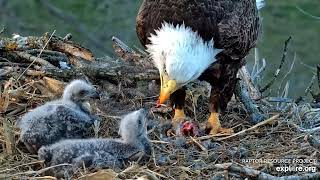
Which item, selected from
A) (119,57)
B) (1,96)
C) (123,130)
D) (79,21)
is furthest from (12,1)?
(123,130)

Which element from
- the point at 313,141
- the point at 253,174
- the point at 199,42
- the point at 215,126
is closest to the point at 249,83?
the point at 215,126

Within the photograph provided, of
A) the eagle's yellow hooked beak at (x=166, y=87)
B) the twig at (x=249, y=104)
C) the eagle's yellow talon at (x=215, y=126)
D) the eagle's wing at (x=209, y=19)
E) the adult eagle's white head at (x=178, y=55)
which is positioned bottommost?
the eagle's yellow talon at (x=215, y=126)

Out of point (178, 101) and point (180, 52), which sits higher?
point (180, 52)

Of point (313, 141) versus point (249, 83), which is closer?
point (313, 141)

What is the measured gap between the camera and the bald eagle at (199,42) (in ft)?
20.7

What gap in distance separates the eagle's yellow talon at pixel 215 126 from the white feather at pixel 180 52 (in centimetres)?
50

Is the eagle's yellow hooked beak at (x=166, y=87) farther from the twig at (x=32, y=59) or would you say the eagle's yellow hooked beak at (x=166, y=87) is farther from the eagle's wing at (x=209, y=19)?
the twig at (x=32, y=59)

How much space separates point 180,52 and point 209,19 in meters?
0.47

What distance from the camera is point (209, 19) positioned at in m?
6.59

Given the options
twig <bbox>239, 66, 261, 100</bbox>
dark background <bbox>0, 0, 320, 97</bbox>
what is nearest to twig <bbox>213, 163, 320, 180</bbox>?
twig <bbox>239, 66, 261, 100</bbox>

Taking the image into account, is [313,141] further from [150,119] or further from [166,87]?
[150,119]

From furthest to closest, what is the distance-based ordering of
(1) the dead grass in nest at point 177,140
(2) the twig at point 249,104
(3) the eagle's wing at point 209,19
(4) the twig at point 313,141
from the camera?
(2) the twig at point 249,104, (3) the eagle's wing at point 209,19, (4) the twig at point 313,141, (1) the dead grass in nest at point 177,140

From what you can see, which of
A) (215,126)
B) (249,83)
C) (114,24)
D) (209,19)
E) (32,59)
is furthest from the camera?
(114,24)

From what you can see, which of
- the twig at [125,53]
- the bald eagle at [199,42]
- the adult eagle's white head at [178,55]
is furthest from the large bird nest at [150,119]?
the adult eagle's white head at [178,55]
